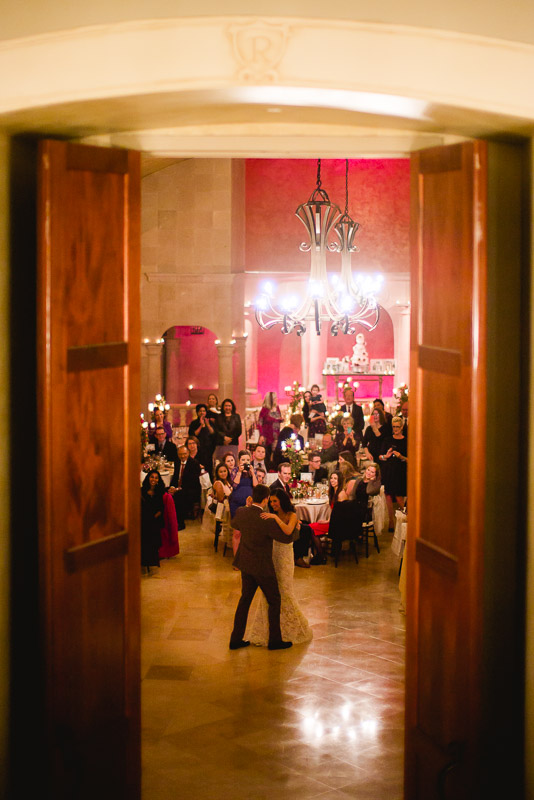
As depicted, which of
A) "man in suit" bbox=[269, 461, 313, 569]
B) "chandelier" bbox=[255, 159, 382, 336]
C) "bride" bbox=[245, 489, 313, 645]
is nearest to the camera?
"bride" bbox=[245, 489, 313, 645]

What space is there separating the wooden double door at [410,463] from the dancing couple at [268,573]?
325cm

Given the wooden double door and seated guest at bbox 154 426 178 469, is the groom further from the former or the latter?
seated guest at bbox 154 426 178 469

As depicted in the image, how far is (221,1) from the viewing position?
11.1 ft

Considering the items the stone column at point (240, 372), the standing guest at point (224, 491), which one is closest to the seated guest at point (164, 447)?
the standing guest at point (224, 491)

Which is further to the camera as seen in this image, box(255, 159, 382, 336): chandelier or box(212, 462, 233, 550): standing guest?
box(212, 462, 233, 550): standing guest

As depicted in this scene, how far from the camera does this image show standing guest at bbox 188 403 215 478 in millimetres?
12773

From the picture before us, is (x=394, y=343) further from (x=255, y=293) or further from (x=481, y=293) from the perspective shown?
(x=481, y=293)

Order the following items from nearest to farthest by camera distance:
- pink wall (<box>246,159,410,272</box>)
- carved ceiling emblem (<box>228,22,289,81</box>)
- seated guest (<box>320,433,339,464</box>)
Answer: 1. carved ceiling emblem (<box>228,22,289,81</box>)
2. seated guest (<box>320,433,339,464</box>)
3. pink wall (<box>246,159,410,272</box>)

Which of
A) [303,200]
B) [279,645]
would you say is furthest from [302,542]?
[303,200]

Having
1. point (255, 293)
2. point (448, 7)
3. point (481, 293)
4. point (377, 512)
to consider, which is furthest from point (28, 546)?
point (255, 293)

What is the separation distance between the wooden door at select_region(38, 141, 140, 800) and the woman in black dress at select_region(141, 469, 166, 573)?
16.7 feet

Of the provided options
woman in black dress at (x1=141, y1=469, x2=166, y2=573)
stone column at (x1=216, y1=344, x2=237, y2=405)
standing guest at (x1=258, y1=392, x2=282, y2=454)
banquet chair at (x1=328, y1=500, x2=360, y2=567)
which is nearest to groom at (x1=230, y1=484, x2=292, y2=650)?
woman in black dress at (x1=141, y1=469, x2=166, y2=573)

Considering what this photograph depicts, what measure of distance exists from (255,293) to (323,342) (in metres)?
1.94

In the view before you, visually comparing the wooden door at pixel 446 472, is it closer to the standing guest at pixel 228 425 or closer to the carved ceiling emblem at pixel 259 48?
the carved ceiling emblem at pixel 259 48
